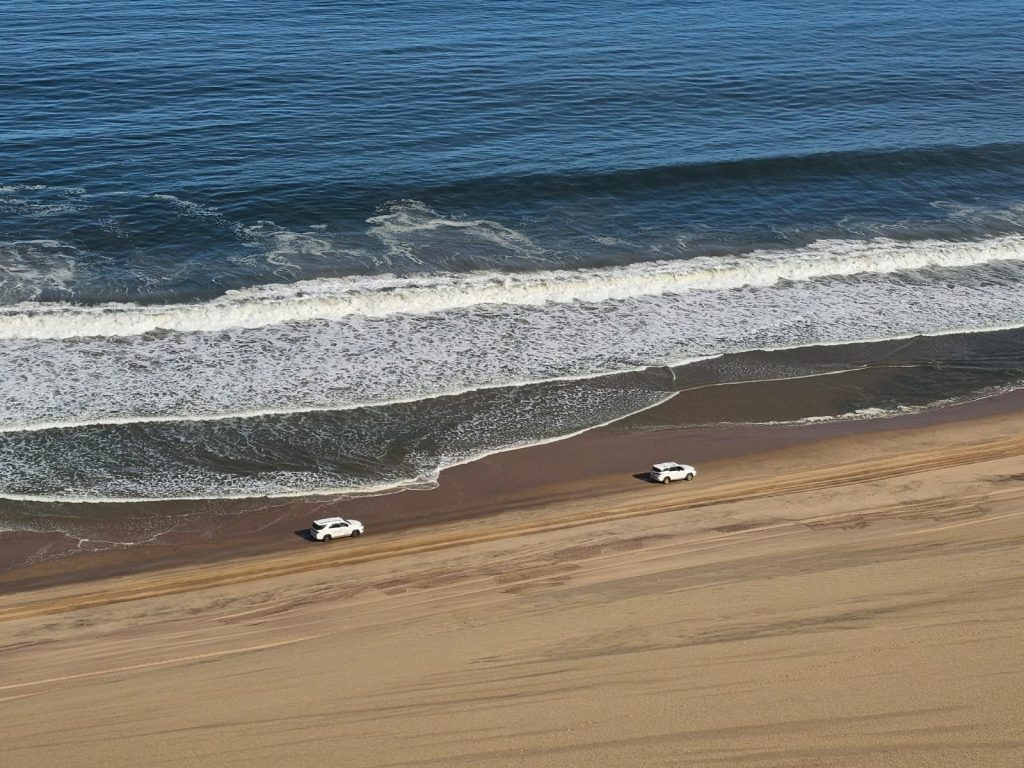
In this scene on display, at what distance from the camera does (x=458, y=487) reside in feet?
98.4

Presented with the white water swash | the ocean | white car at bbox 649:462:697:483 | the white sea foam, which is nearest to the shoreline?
white car at bbox 649:462:697:483

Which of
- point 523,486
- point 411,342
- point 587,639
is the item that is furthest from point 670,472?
point 411,342

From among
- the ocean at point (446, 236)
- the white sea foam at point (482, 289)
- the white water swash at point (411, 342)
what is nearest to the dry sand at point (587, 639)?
the ocean at point (446, 236)

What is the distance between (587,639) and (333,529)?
882 cm

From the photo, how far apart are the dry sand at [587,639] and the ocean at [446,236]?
174 inches

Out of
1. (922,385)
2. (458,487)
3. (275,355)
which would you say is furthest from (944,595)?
(275,355)

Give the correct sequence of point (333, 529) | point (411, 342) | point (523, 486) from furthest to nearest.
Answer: point (411, 342) → point (523, 486) → point (333, 529)

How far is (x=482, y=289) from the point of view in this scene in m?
42.4

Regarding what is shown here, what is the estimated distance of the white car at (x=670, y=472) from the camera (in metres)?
30.0

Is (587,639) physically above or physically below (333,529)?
above

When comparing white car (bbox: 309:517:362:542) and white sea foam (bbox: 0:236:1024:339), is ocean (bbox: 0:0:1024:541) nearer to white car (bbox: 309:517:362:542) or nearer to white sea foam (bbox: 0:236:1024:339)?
white sea foam (bbox: 0:236:1024:339)

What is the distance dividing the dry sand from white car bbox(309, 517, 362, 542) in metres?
0.40

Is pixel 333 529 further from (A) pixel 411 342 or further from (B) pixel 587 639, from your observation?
(A) pixel 411 342

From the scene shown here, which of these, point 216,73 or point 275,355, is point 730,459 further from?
point 216,73
